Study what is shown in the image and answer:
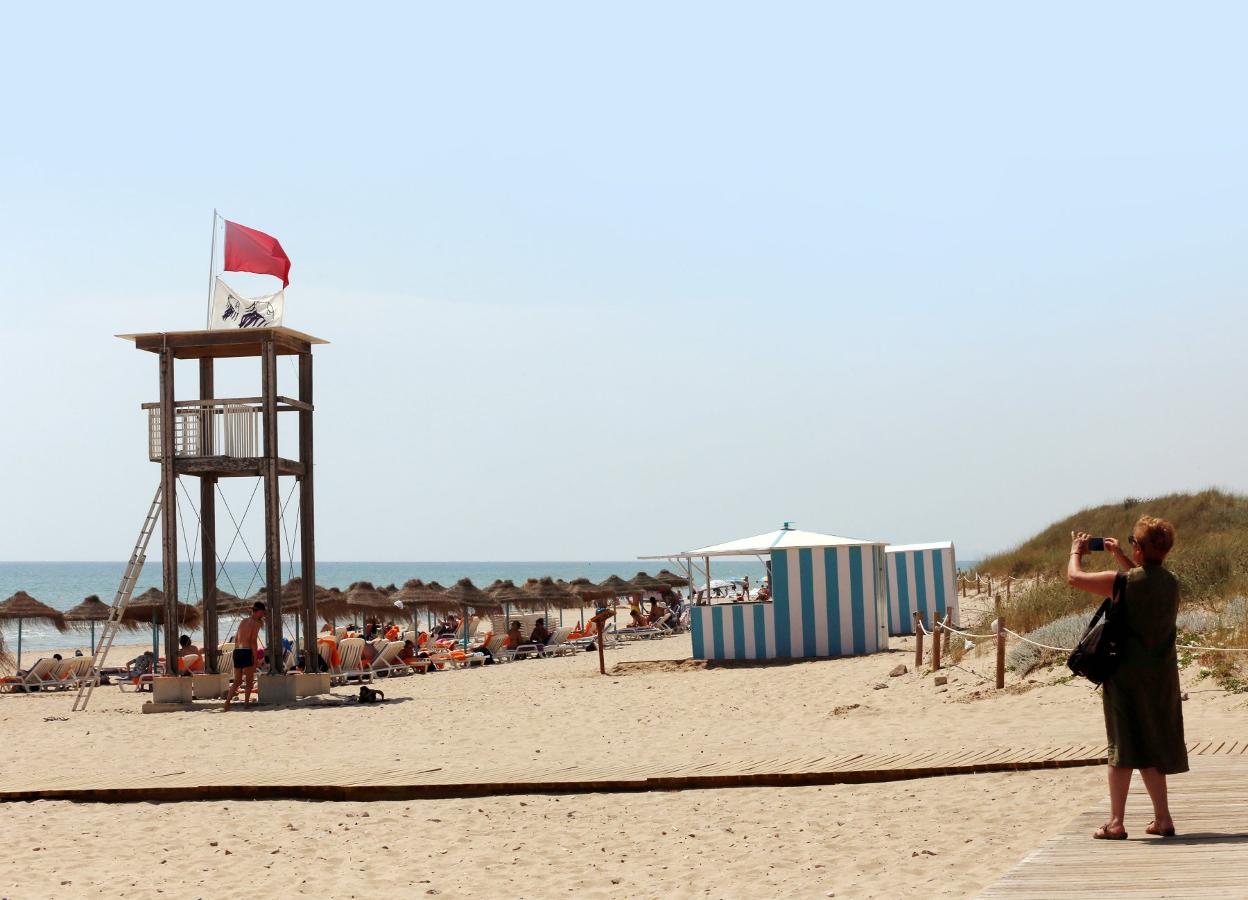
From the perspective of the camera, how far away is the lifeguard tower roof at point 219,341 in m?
17.1

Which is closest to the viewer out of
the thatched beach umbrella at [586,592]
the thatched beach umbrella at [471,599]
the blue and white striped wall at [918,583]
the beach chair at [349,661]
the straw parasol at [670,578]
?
the beach chair at [349,661]

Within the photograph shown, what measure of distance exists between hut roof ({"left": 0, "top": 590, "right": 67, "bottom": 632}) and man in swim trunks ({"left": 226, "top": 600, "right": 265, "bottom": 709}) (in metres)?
10.7

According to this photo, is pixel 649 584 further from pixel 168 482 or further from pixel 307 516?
pixel 168 482

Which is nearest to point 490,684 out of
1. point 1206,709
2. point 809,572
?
point 809,572

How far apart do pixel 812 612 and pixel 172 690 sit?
357 inches

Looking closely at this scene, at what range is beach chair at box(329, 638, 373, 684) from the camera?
787 inches

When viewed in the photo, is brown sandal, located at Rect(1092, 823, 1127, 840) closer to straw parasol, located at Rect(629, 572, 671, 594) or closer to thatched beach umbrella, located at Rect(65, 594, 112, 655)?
thatched beach umbrella, located at Rect(65, 594, 112, 655)

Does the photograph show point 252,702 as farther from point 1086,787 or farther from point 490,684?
point 1086,787

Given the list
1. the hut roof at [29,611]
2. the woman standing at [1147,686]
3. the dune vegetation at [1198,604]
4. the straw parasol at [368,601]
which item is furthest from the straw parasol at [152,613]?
the woman standing at [1147,686]

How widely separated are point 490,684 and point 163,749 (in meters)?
7.23

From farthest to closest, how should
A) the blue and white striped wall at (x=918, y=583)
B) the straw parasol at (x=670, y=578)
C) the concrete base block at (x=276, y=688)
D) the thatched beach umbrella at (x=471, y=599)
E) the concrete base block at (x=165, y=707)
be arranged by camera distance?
the straw parasol at (x=670, y=578), the thatched beach umbrella at (x=471, y=599), the blue and white striped wall at (x=918, y=583), the concrete base block at (x=276, y=688), the concrete base block at (x=165, y=707)

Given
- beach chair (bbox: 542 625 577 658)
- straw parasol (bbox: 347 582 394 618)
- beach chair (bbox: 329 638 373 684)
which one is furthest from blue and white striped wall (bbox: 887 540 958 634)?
straw parasol (bbox: 347 582 394 618)

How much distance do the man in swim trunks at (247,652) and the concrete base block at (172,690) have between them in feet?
2.08

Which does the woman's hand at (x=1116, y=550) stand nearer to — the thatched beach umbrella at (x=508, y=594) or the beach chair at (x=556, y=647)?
the beach chair at (x=556, y=647)
